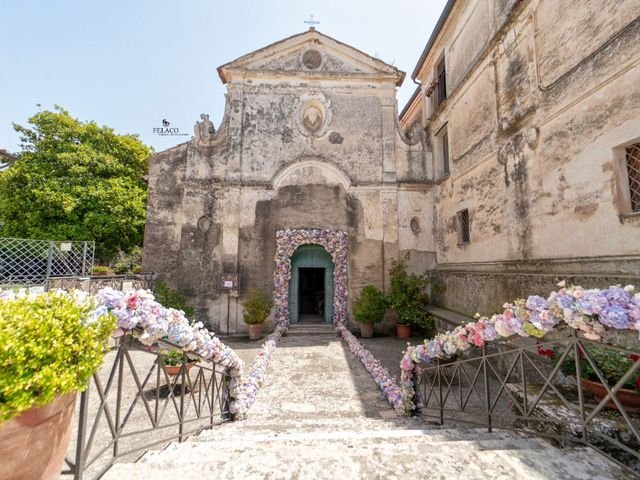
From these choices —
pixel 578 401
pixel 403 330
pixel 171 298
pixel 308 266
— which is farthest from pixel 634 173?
pixel 171 298

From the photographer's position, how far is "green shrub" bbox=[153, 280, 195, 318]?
31.6 ft

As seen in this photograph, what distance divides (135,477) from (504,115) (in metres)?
9.27

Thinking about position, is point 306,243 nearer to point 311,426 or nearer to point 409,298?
point 409,298

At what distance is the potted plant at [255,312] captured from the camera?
9.99 m

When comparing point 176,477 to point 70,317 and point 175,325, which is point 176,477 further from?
point 175,325

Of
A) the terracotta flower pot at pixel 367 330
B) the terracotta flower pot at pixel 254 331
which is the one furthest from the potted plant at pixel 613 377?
the terracotta flower pot at pixel 254 331

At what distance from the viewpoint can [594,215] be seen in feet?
16.4

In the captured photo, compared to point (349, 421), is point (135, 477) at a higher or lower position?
higher

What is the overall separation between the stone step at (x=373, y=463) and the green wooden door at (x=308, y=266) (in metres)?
8.83

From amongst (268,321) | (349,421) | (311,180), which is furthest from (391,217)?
(349,421)

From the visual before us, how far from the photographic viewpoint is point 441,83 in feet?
37.8

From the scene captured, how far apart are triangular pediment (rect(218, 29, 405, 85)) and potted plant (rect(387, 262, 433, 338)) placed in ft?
26.5

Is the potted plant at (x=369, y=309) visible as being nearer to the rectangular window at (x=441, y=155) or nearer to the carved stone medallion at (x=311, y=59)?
the rectangular window at (x=441, y=155)

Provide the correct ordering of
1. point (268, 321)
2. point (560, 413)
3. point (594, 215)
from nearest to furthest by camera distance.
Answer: point (560, 413)
point (594, 215)
point (268, 321)
